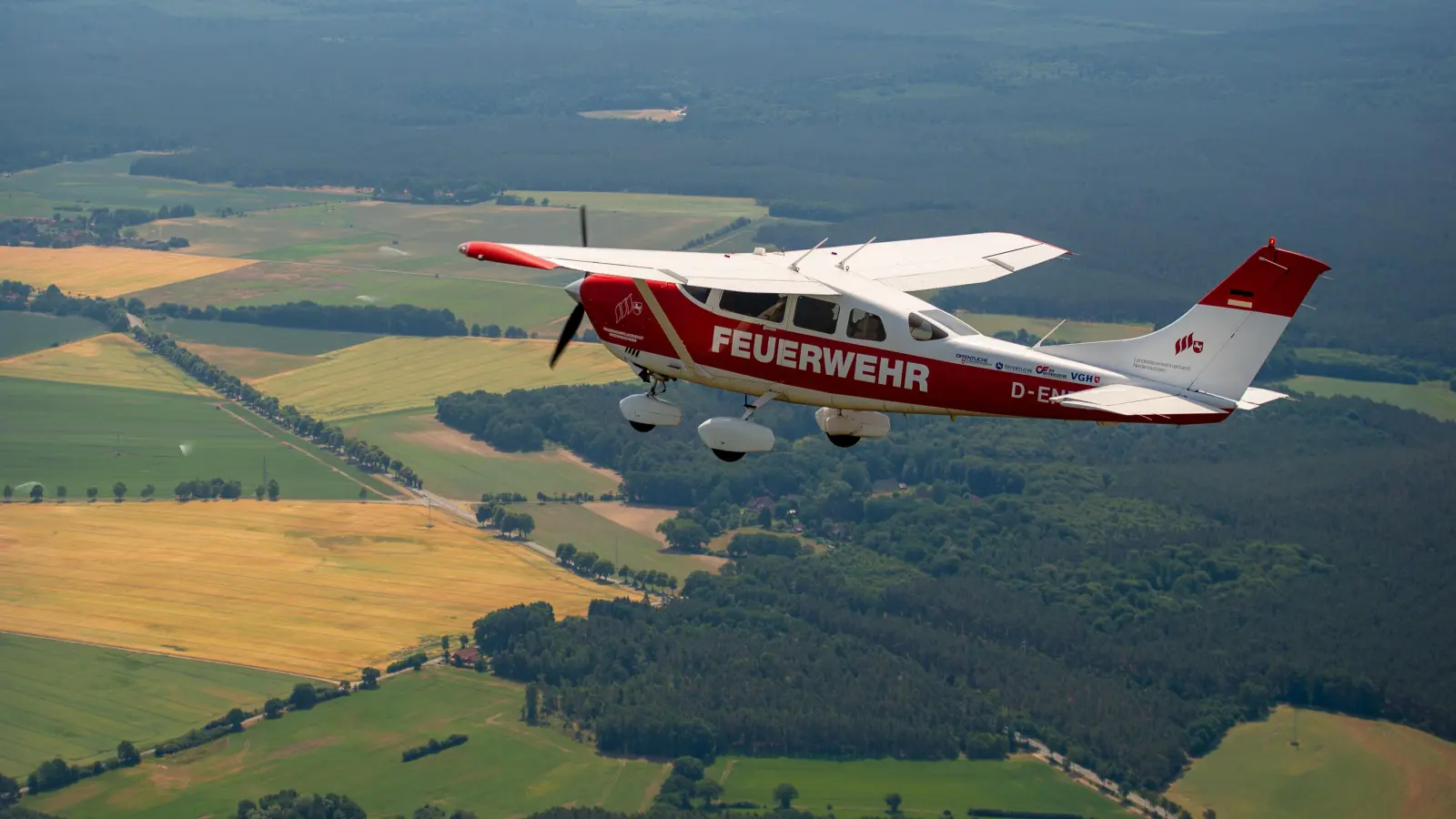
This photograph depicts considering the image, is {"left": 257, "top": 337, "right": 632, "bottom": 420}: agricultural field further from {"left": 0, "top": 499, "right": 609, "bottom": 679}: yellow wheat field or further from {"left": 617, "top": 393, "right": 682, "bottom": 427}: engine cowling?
{"left": 617, "top": 393, "right": 682, "bottom": 427}: engine cowling

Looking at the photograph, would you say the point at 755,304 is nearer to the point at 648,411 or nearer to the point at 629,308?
the point at 629,308

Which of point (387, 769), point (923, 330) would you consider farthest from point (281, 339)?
point (923, 330)

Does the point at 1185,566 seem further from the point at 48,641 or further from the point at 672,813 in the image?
the point at 48,641

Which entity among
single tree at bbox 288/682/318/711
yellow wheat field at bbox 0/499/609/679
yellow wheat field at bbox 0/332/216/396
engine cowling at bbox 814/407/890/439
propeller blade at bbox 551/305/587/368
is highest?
propeller blade at bbox 551/305/587/368

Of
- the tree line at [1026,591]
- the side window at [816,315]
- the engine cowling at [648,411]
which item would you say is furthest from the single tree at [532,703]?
the side window at [816,315]

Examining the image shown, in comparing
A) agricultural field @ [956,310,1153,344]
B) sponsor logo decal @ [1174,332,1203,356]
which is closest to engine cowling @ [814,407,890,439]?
sponsor logo decal @ [1174,332,1203,356]

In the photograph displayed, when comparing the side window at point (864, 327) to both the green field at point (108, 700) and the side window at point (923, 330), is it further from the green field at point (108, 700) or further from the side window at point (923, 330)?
the green field at point (108, 700)
